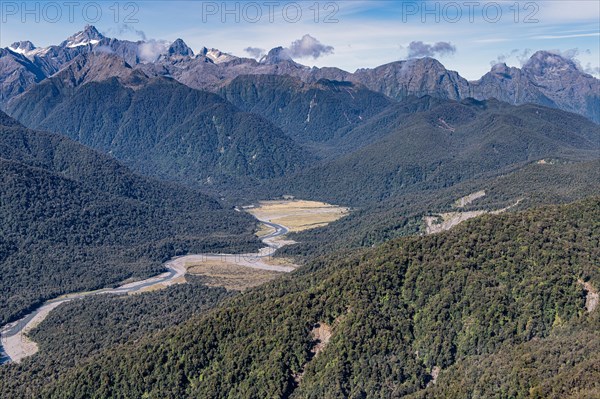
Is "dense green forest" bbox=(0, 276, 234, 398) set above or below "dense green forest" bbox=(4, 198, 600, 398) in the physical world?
below

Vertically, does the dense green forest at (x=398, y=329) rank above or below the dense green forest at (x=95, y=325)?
above

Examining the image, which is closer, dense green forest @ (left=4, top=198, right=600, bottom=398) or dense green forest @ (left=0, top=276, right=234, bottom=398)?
dense green forest @ (left=4, top=198, right=600, bottom=398)

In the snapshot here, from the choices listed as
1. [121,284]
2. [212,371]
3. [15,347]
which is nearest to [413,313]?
[212,371]

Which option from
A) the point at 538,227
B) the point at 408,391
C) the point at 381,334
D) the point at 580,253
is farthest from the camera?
the point at 538,227

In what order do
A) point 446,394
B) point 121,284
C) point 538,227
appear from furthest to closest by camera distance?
point 121,284, point 538,227, point 446,394

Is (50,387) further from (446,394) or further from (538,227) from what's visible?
(538,227)

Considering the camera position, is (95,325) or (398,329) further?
(95,325)

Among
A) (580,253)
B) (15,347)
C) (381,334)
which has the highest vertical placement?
(580,253)

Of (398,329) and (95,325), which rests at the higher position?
(398,329)
